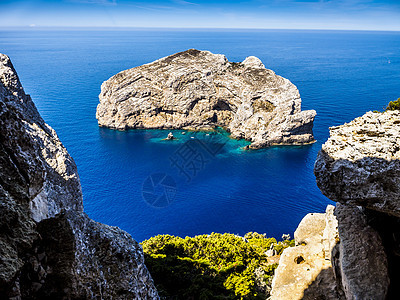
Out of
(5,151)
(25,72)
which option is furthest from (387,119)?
(25,72)

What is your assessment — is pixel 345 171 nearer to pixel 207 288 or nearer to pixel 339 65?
pixel 207 288

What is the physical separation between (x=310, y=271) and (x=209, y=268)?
764cm

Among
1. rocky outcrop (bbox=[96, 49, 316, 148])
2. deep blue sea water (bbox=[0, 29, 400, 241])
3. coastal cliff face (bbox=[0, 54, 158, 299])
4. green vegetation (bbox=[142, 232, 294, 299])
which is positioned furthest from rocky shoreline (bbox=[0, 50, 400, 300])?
rocky outcrop (bbox=[96, 49, 316, 148])

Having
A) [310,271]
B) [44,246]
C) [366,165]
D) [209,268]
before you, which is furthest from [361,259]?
[44,246]

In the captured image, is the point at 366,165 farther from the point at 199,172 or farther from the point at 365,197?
the point at 199,172

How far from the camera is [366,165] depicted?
11.3 m

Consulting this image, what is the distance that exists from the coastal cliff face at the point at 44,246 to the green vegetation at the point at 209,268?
32.1ft

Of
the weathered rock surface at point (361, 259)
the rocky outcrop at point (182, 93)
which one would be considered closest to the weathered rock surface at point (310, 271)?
the weathered rock surface at point (361, 259)

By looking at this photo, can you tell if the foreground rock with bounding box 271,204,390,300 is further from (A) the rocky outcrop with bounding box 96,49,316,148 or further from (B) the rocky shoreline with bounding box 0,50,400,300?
(A) the rocky outcrop with bounding box 96,49,316,148

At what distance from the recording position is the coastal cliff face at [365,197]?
1122 cm

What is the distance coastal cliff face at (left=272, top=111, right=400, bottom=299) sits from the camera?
442 inches

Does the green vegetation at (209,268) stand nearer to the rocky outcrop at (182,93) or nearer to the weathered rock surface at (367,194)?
the weathered rock surface at (367,194)

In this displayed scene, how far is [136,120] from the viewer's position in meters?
96.8

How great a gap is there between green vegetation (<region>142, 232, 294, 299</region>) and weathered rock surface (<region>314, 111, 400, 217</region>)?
37.3 ft
